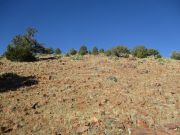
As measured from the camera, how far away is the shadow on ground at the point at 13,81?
15.8m

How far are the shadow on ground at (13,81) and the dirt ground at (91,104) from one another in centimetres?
38

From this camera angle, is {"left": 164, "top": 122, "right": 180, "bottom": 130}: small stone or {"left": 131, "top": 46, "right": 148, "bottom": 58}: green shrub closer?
{"left": 164, "top": 122, "right": 180, "bottom": 130}: small stone

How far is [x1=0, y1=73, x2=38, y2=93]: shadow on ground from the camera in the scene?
15803mm

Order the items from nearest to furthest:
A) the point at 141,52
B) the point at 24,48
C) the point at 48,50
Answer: the point at 24,48 → the point at 141,52 → the point at 48,50

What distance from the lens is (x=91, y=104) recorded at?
1380cm

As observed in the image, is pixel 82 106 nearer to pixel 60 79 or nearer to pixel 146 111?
pixel 146 111

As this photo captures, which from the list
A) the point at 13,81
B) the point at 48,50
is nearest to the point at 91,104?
the point at 13,81

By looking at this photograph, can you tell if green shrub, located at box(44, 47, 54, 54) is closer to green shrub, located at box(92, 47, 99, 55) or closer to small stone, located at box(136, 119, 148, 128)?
green shrub, located at box(92, 47, 99, 55)

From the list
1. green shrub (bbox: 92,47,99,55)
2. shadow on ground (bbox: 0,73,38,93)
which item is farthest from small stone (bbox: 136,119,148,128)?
green shrub (bbox: 92,47,99,55)

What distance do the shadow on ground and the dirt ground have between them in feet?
1.26

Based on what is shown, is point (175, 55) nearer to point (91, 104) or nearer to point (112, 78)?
point (112, 78)

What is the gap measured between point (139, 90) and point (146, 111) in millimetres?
3020

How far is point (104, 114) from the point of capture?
12.6m

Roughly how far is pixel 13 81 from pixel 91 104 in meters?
5.97
